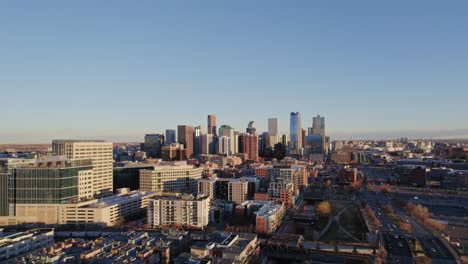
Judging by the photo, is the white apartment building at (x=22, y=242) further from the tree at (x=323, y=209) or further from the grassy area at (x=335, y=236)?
the tree at (x=323, y=209)

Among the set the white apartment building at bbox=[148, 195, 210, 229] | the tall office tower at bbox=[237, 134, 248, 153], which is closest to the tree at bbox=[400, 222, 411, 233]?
the white apartment building at bbox=[148, 195, 210, 229]

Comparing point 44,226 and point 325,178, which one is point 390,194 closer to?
point 325,178

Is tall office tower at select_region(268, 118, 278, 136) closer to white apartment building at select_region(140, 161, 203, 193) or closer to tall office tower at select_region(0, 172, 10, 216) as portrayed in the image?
white apartment building at select_region(140, 161, 203, 193)

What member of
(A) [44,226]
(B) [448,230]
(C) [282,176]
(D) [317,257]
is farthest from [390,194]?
(A) [44,226]

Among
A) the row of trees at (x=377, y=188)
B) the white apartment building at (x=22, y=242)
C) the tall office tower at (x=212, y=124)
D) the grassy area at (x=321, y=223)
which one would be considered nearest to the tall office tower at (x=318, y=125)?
the tall office tower at (x=212, y=124)

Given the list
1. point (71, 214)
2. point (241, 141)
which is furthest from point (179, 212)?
point (241, 141)

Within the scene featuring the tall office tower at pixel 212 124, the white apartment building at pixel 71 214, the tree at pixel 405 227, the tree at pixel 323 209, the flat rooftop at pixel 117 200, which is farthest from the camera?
the tall office tower at pixel 212 124
